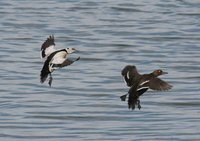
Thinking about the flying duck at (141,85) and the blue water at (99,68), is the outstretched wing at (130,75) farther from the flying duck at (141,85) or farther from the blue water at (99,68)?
the blue water at (99,68)

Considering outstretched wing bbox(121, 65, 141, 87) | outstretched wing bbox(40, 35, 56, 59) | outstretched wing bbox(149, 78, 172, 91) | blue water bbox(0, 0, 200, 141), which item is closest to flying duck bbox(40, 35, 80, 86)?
outstretched wing bbox(40, 35, 56, 59)

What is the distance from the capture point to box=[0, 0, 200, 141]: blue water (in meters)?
17.1

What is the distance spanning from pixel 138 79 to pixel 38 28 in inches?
599

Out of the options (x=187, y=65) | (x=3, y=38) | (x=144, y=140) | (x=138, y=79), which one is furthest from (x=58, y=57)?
(x=3, y=38)

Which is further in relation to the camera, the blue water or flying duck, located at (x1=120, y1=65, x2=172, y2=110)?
the blue water

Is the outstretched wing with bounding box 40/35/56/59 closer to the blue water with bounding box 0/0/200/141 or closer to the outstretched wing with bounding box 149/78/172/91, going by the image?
the blue water with bounding box 0/0/200/141

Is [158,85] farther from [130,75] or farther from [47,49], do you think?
[47,49]

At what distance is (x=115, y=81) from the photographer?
839 inches

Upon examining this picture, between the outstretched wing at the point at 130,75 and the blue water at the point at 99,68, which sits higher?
the outstretched wing at the point at 130,75

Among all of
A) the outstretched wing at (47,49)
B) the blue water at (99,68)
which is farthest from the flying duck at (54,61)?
the blue water at (99,68)

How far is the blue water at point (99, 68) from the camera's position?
1711 cm

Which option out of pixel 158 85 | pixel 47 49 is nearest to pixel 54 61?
pixel 47 49

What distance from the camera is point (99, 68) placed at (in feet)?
74.4

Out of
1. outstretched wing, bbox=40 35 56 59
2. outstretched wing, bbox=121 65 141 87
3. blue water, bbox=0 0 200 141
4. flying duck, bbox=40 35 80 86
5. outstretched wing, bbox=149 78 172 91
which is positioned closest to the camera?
outstretched wing, bbox=149 78 172 91
